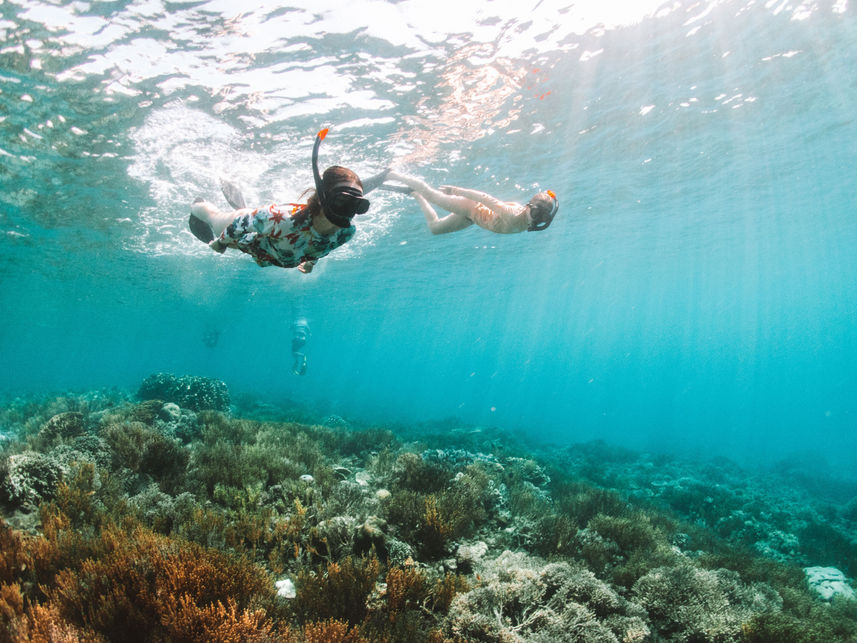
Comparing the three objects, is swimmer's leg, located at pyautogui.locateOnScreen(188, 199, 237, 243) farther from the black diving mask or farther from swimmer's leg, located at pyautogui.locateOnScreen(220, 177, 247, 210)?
the black diving mask

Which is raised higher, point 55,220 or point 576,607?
point 55,220

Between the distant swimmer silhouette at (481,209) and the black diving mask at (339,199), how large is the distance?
5.97 feet

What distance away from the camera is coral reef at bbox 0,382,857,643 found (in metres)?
2.45

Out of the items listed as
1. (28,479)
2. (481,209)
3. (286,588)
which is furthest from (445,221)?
(28,479)

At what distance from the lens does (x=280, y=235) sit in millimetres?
3838

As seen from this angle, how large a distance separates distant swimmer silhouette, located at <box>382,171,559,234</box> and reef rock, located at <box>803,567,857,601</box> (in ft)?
22.4

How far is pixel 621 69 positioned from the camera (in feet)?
39.0

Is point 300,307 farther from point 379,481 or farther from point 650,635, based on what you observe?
point 650,635

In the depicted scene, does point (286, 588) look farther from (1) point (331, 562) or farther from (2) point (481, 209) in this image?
(2) point (481, 209)

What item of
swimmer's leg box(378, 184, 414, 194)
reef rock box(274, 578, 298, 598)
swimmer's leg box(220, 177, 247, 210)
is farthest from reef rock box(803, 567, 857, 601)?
swimmer's leg box(220, 177, 247, 210)

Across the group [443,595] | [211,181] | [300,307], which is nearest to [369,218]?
[211,181]

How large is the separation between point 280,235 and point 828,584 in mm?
9472

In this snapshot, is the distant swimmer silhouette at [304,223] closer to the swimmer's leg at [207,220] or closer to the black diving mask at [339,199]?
the black diving mask at [339,199]

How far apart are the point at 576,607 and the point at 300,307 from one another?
51768 mm
